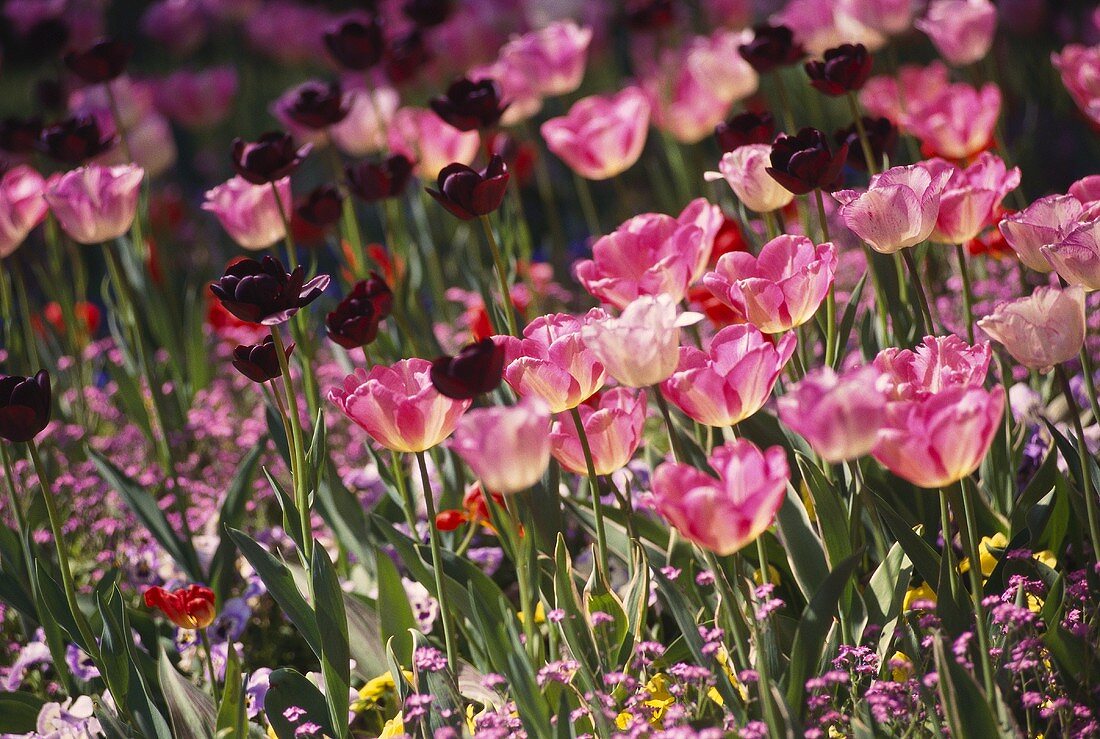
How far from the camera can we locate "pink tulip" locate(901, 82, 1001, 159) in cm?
218

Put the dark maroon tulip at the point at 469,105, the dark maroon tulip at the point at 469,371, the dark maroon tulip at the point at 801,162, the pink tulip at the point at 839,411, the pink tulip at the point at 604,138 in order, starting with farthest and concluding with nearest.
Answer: the pink tulip at the point at 604,138, the dark maroon tulip at the point at 469,105, the dark maroon tulip at the point at 801,162, the dark maroon tulip at the point at 469,371, the pink tulip at the point at 839,411

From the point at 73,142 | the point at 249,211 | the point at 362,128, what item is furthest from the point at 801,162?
the point at 362,128

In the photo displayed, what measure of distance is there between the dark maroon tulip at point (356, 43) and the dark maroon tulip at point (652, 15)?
0.83 meters

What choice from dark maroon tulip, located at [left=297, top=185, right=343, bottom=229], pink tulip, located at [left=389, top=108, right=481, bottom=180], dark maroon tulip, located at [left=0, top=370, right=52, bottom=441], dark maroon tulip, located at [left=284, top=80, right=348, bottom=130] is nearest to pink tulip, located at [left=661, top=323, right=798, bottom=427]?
dark maroon tulip, located at [left=0, top=370, right=52, bottom=441]

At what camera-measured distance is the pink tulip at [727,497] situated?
1083 millimetres

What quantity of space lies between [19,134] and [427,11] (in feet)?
3.24

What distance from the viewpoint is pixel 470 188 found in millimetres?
1573

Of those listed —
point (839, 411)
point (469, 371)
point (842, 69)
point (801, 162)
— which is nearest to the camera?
point (839, 411)

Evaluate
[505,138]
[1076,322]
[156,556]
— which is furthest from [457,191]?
[505,138]

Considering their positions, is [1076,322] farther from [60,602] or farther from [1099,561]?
[60,602]

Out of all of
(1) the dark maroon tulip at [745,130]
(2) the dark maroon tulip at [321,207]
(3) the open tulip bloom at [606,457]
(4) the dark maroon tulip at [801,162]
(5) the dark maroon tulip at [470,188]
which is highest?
(5) the dark maroon tulip at [470,188]

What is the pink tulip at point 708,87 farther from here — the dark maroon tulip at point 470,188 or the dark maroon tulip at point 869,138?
the dark maroon tulip at point 470,188

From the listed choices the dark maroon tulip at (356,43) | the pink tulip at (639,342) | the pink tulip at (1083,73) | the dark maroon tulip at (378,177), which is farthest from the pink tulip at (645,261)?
the dark maroon tulip at (356,43)

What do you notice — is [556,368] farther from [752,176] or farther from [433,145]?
[433,145]
